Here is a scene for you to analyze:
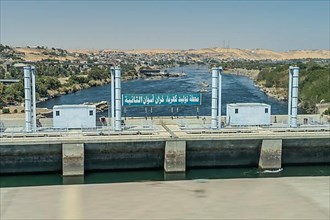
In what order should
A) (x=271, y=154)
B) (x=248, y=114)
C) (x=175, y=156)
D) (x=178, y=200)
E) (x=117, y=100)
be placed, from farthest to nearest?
1. (x=248, y=114)
2. (x=117, y=100)
3. (x=271, y=154)
4. (x=175, y=156)
5. (x=178, y=200)

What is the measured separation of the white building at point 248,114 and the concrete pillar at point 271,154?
4618mm

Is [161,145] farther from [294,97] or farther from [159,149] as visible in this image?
[294,97]

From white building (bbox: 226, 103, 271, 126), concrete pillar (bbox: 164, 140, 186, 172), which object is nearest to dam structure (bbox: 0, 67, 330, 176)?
concrete pillar (bbox: 164, 140, 186, 172)

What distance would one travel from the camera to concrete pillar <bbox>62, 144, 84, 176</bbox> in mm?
34000

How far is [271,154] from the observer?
36.4 meters

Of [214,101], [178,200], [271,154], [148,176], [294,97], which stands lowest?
[148,176]

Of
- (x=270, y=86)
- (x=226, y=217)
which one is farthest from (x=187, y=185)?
(x=270, y=86)

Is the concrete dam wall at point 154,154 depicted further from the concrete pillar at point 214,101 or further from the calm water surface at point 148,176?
the concrete pillar at point 214,101

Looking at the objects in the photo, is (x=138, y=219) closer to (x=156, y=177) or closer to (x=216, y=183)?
(x=216, y=183)

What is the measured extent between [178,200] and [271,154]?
463 inches

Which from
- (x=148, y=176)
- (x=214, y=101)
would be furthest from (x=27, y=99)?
(x=214, y=101)

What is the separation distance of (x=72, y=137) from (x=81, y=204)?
9.75 meters

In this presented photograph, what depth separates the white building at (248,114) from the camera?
40.4m

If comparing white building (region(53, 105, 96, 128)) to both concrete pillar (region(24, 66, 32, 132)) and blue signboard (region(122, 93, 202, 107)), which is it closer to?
concrete pillar (region(24, 66, 32, 132))
